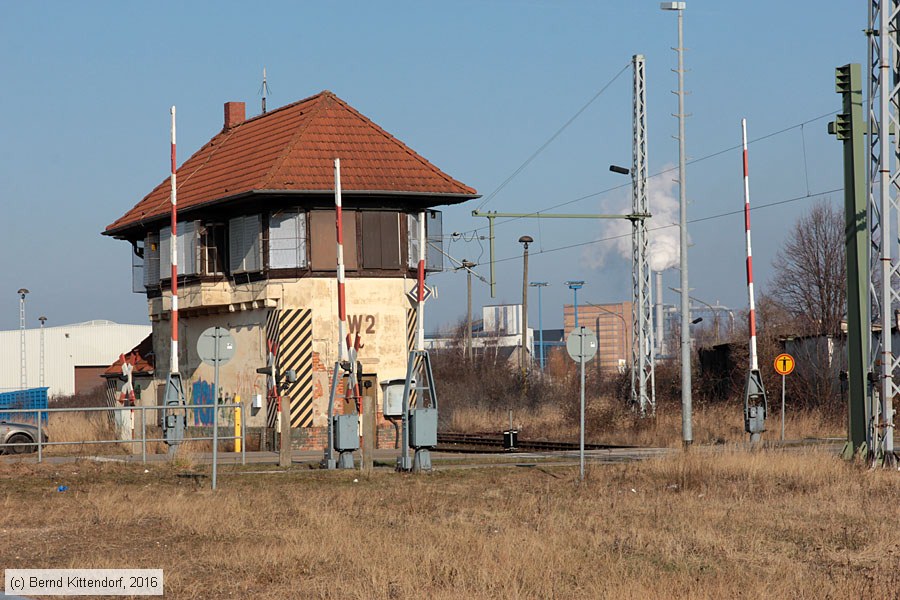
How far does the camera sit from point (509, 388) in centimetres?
6512

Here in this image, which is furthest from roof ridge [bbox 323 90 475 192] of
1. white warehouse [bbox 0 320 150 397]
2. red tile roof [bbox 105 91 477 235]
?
white warehouse [bbox 0 320 150 397]

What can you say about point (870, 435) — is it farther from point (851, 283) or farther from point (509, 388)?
Answer: point (509, 388)

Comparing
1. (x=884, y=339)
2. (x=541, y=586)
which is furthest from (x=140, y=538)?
(x=884, y=339)

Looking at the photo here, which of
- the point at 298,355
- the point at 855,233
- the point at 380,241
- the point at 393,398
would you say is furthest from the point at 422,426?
the point at 380,241

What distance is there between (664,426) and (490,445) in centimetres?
537

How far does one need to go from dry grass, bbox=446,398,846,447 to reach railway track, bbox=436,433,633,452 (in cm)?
194

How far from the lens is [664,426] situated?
3778cm

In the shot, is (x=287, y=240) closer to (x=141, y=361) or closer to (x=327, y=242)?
(x=327, y=242)

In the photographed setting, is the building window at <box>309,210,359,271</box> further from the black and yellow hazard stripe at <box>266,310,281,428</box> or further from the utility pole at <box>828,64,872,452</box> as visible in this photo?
the utility pole at <box>828,64,872,452</box>

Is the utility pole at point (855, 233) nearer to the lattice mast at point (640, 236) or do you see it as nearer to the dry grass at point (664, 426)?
the dry grass at point (664, 426)

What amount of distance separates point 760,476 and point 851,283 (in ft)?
13.8

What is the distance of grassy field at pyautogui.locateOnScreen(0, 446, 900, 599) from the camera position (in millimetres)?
10812

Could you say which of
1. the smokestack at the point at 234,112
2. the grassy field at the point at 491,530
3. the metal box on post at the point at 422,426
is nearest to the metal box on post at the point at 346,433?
the grassy field at the point at 491,530

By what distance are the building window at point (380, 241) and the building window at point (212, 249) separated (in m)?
4.84
